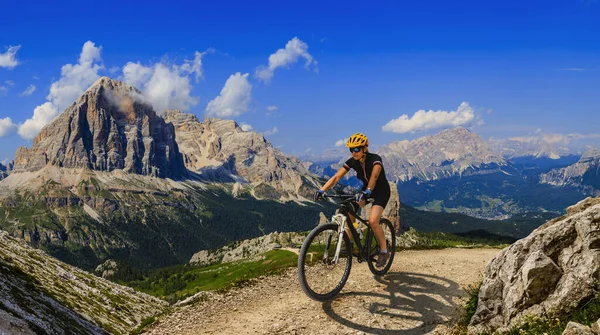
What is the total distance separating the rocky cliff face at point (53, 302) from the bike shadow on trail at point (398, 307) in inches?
479

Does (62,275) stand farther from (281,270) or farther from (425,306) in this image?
(425,306)

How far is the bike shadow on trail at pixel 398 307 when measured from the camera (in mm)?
13273

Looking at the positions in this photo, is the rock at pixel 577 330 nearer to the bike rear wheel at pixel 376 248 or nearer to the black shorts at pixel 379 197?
the black shorts at pixel 379 197

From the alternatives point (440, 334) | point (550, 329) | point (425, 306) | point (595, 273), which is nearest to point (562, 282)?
point (595, 273)

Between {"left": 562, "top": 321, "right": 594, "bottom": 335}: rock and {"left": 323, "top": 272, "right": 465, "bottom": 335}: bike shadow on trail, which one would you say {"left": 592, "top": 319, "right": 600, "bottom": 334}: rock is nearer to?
{"left": 562, "top": 321, "right": 594, "bottom": 335}: rock

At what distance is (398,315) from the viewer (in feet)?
46.2

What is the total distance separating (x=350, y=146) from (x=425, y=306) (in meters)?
7.14

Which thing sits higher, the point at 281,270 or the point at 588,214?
the point at 588,214

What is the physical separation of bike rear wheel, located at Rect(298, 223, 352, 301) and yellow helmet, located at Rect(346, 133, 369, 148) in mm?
3457

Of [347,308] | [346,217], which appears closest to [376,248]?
[346,217]

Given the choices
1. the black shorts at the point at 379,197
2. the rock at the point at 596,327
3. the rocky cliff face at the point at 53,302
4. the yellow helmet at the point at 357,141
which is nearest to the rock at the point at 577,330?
the rock at the point at 596,327

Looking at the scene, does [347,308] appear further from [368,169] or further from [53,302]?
[53,302]

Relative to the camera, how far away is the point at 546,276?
414 inches

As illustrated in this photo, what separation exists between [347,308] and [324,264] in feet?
6.24
